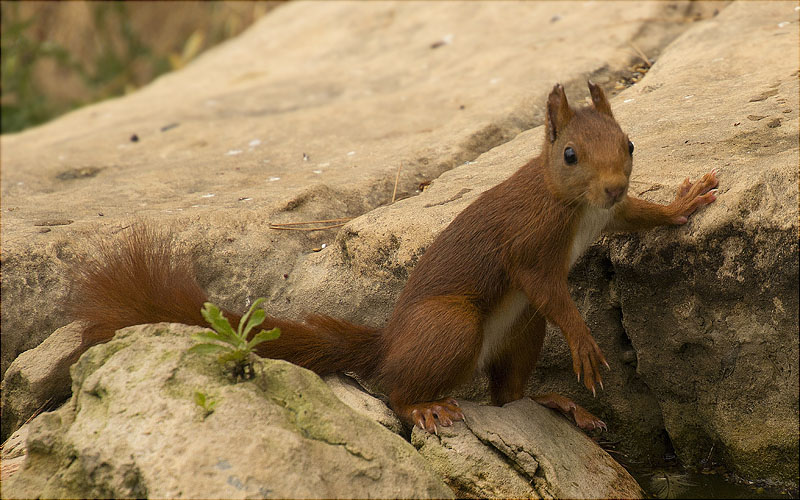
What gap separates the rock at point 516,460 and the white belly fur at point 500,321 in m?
0.25

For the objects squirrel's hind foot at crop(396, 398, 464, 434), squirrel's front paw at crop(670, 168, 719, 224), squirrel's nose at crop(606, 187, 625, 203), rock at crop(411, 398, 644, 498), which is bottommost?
rock at crop(411, 398, 644, 498)

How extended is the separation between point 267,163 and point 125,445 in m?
3.34

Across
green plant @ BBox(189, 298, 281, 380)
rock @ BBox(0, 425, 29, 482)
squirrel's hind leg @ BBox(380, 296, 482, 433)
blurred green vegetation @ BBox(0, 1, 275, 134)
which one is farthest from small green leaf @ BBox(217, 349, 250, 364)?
blurred green vegetation @ BBox(0, 1, 275, 134)

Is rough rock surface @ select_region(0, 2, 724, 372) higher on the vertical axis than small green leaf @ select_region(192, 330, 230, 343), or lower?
lower

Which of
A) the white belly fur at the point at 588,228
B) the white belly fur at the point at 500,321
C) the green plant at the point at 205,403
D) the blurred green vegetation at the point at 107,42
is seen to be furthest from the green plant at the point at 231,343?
the blurred green vegetation at the point at 107,42

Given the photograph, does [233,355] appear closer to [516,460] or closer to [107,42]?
[516,460]

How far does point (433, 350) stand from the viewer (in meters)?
2.94

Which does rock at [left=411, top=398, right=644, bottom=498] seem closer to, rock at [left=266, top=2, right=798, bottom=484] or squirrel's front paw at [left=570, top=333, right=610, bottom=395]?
squirrel's front paw at [left=570, top=333, right=610, bottom=395]

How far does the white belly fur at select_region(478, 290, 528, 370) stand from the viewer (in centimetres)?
316

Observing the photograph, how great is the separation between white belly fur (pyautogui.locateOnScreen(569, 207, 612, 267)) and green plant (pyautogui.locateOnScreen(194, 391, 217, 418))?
1.41 meters

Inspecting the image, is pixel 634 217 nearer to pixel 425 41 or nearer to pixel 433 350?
pixel 433 350

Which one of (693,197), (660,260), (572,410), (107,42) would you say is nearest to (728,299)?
(660,260)

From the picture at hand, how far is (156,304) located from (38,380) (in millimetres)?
826

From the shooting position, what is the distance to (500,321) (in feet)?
10.5
